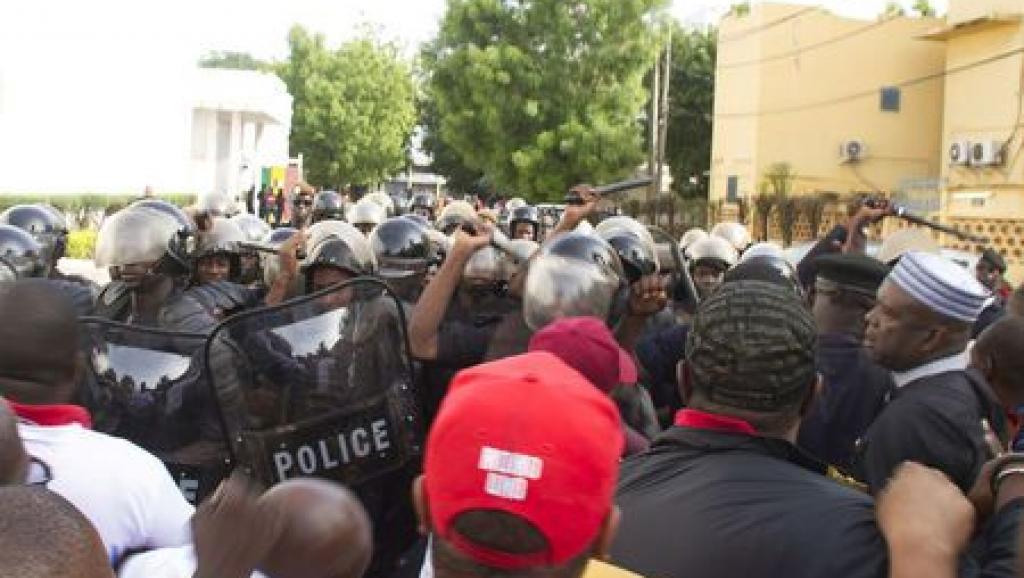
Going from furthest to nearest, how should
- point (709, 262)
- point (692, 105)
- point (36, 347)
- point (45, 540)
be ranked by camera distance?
point (692, 105) < point (709, 262) < point (36, 347) < point (45, 540)

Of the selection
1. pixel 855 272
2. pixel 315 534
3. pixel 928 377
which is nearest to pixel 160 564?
pixel 315 534

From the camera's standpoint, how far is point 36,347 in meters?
2.82

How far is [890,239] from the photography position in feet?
23.7

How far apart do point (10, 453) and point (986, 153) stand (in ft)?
88.6

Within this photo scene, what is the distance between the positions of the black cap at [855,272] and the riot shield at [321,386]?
→ 1689mm

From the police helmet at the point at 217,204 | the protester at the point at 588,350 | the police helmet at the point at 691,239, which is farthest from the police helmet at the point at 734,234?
the protester at the point at 588,350

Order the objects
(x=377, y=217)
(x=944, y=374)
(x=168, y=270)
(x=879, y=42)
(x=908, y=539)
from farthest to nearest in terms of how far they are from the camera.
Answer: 1. (x=879, y=42)
2. (x=377, y=217)
3. (x=168, y=270)
4. (x=944, y=374)
5. (x=908, y=539)

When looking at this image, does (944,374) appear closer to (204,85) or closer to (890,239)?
(890,239)

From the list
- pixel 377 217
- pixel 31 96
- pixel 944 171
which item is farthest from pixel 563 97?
pixel 377 217

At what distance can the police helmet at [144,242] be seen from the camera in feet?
16.5

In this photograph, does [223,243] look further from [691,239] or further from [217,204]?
[217,204]

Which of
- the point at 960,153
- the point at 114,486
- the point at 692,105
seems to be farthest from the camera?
the point at 692,105

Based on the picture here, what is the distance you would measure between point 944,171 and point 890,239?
24550 mm

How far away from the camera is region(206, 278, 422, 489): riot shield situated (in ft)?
10.5
